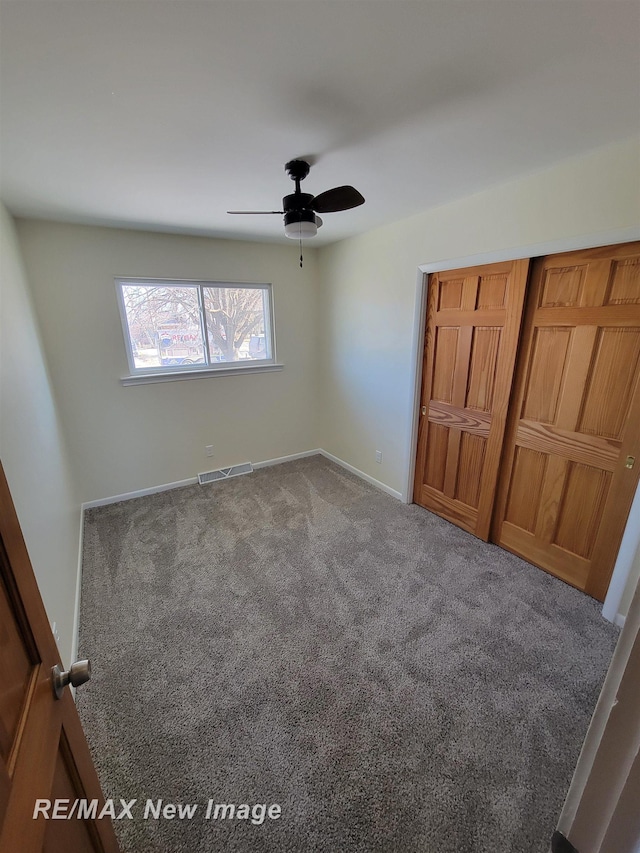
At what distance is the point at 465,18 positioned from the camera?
972 mm

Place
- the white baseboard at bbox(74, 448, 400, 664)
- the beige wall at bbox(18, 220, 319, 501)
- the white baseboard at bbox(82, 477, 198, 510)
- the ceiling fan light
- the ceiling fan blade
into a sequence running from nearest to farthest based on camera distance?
the ceiling fan blade → the ceiling fan light → the white baseboard at bbox(74, 448, 400, 664) → the beige wall at bbox(18, 220, 319, 501) → the white baseboard at bbox(82, 477, 198, 510)

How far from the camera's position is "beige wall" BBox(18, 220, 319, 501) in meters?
2.85

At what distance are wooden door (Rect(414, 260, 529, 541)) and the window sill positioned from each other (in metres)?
1.80

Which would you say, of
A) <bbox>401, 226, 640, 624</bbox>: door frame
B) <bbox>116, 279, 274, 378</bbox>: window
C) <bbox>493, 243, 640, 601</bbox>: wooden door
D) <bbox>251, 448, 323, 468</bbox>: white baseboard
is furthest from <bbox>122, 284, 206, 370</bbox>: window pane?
<bbox>493, 243, 640, 601</bbox>: wooden door

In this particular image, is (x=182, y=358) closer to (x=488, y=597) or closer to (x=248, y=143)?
(x=248, y=143)

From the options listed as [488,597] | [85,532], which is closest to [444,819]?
[488,597]

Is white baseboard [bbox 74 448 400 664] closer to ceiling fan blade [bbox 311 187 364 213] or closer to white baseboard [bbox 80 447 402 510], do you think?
white baseboard [bbox 80 447 402 510]

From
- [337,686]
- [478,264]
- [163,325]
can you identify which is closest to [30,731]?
[337,686]

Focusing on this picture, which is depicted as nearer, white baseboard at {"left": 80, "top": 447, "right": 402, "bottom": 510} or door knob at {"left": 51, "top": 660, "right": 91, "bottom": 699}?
door knob at {"left": 51, "top": 660, "right": 91, "bottom": 699}

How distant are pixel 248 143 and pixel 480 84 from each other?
98 cm

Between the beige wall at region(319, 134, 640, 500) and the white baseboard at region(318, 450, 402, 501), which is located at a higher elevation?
the beige wall at region(319, 134, 640, 500)

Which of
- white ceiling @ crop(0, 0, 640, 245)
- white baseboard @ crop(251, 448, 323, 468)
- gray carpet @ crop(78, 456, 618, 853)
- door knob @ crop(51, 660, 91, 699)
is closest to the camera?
door knob @ crop(51, 660, 91, 699)

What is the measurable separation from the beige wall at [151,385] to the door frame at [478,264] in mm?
1567

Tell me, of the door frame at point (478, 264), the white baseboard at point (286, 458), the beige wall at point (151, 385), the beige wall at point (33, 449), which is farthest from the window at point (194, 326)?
the door frame at point (478, 264)
